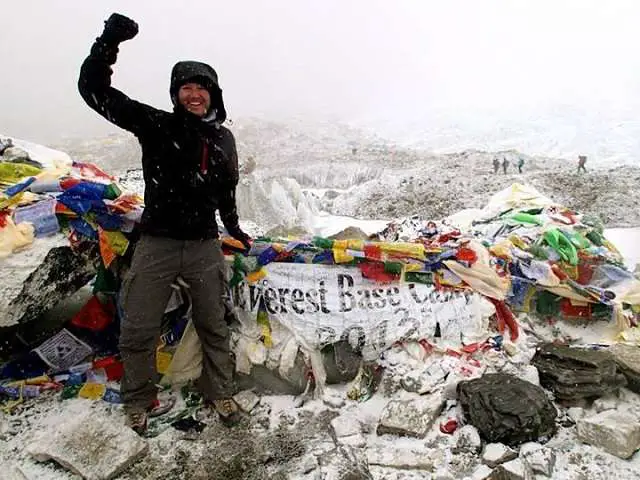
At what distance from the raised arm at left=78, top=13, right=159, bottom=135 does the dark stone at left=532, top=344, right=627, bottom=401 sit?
2.35 m

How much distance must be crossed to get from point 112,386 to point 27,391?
425 millimetres

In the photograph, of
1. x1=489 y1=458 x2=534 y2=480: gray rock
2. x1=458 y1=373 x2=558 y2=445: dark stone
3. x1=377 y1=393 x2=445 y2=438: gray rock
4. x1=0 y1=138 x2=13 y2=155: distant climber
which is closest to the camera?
x1=489 y1=458 x2=534 y2=480: gray rock

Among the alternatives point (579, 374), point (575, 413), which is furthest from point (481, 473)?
point (579, 374)

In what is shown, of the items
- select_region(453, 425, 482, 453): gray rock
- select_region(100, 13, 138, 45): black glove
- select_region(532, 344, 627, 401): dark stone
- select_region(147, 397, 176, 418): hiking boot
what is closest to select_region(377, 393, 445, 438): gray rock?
select_region(453, 425, 482, 453): gray rock

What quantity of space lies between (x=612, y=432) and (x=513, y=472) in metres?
0.53

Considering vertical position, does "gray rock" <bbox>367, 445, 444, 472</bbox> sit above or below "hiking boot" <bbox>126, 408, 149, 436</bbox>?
below

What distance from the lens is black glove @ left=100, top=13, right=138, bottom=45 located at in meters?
2.31

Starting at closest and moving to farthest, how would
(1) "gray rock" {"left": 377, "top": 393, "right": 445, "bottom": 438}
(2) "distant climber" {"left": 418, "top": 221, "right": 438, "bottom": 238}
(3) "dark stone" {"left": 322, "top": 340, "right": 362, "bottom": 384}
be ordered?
(1) "gray rock" {"left": 377, "top": 393, "right": 445, "bottom": 438} < (3) "dark stone" {"left": 322, "top": 340, "right": 362, "bottom": 384} < (2) "distant climber" {"left": 418, "top": 221, "right": 438, "bottom": 238}

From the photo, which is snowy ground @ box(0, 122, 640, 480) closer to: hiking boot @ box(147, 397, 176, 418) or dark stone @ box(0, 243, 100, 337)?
hiking boot @ box(147, 397, 176, 418)

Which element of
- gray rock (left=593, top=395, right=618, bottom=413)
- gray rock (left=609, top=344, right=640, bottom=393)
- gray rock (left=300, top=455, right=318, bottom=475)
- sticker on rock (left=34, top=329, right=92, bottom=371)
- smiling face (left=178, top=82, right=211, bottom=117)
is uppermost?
smiling face (left=178, top=82, right=211, bottom=117)

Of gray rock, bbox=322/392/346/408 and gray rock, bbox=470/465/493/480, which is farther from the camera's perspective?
gray rock, bbox=322/392/346/408

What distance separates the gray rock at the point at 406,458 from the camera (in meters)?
2.33

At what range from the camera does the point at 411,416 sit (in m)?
2.60

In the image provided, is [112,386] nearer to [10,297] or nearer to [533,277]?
[10,297]
